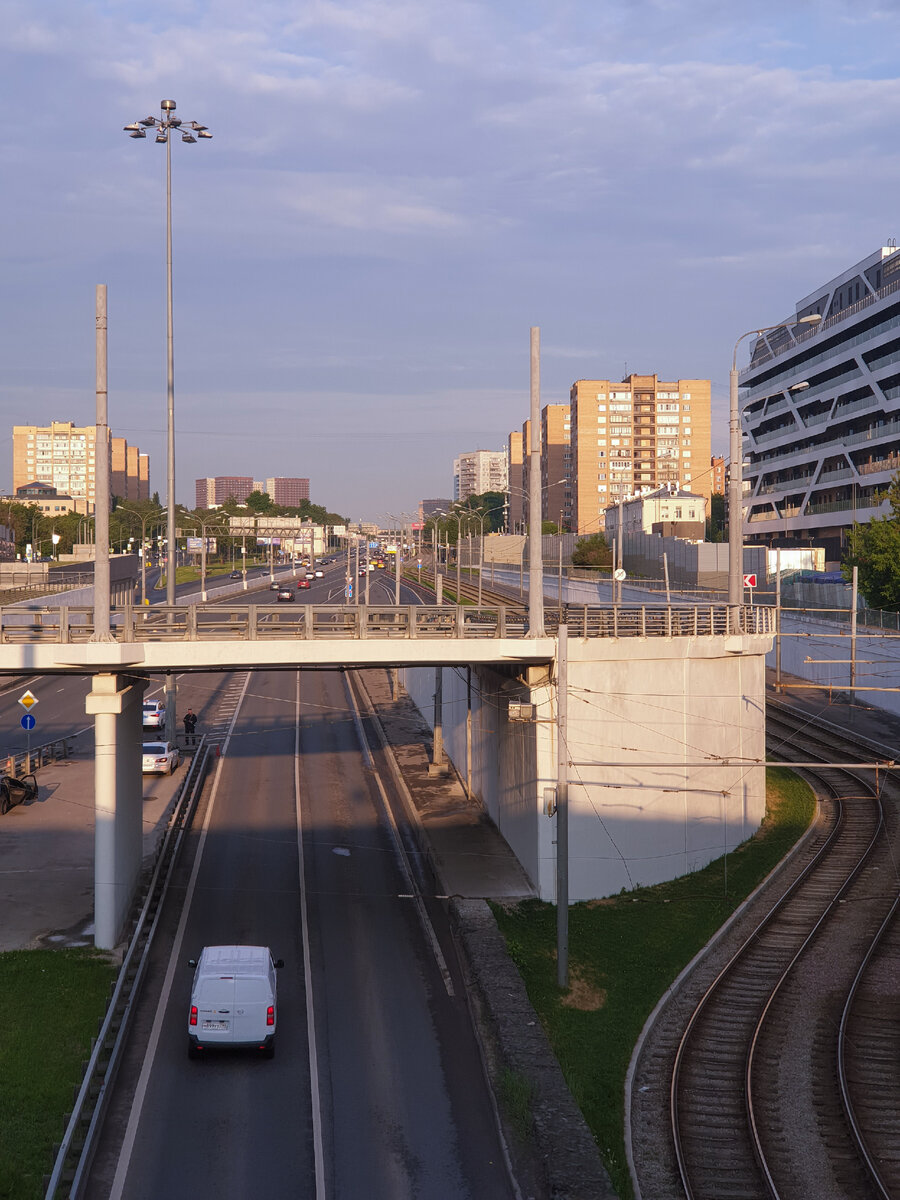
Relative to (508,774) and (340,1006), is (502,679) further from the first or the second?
(340,1006)

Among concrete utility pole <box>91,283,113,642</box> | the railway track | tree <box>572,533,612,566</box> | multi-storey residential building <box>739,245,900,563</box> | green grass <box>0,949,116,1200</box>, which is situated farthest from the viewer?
tree <box>572,533,612,566</box>

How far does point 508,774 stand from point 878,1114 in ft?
48.6

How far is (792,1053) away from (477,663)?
34.5 ft

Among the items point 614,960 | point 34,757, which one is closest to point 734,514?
point 614,960

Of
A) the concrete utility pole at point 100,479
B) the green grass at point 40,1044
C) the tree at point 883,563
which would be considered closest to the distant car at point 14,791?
the green grass at point 40,1044

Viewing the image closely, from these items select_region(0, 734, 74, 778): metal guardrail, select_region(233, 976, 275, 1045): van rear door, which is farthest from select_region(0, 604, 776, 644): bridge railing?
select_region(0, 734, 74, 778): metal guardrail

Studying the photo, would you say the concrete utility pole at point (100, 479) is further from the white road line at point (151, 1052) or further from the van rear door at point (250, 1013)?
the van rear door at point (250, 1013)

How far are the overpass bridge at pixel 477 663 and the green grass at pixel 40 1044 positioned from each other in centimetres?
184

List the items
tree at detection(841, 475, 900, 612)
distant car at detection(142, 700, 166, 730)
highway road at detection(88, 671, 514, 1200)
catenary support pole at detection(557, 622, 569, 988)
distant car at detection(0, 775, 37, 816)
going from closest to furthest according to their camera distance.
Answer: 1. highway road at detection(88, 671, 514, 1200)
2. catenary support pole at detection(557, 622, 569, 988)
3. distant car at detection(0, 775, 37, 816)
4. distant car at detection(142, 700, 166, 730)
5. tree at detection(841, 475, 900, 612)

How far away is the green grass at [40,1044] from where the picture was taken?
49.9 ft

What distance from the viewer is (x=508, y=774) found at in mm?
31109

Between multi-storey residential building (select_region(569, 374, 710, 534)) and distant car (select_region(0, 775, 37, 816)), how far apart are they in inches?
5766

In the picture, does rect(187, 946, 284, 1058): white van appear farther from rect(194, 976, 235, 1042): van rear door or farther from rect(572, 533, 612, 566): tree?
rect(572, 533, 612, 566): tree

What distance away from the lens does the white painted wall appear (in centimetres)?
2673
